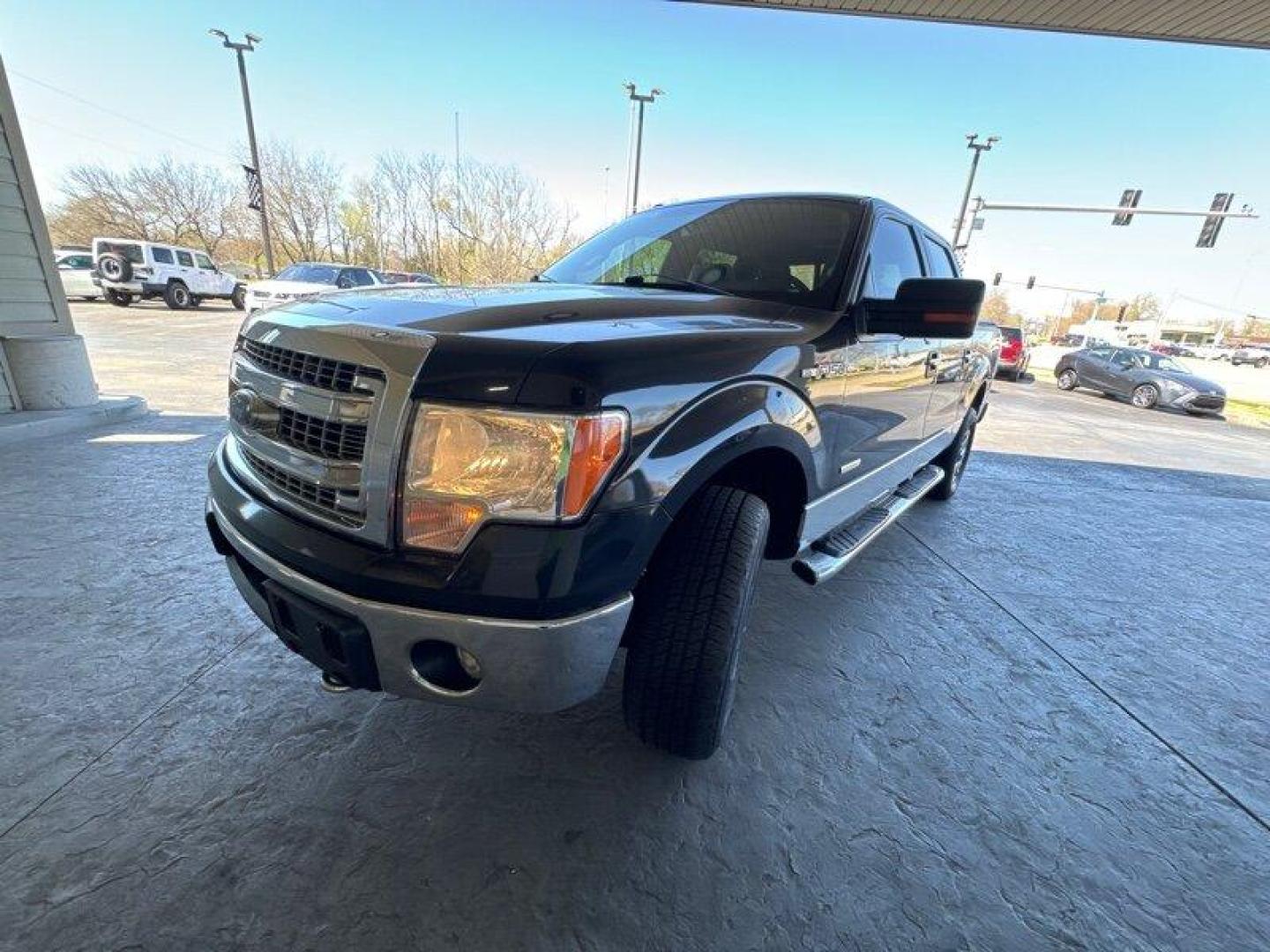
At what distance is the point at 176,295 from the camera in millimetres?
18891

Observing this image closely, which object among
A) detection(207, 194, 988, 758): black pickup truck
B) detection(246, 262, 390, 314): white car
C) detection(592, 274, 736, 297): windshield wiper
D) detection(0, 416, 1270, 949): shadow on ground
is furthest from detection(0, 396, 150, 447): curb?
detection(246, 262, 390, 314): white car

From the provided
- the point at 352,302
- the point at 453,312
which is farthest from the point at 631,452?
the point at 352,302

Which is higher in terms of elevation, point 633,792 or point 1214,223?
point 1214,223

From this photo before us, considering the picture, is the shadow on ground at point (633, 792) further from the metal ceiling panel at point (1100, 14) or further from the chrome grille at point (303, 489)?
the metal ceiling panel at point (1100, 14)

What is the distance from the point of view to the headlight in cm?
120

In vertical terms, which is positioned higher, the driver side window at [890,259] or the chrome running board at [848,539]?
the driver side window at [890,259]

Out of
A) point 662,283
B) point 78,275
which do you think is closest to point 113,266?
point 78,275

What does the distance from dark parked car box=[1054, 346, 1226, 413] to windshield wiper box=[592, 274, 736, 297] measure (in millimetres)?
17433

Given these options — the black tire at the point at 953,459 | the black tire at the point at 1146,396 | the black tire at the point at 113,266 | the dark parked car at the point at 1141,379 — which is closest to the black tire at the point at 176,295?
the black tire at the point at 113,266

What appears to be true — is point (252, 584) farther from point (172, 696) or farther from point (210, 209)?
point (210, 209)

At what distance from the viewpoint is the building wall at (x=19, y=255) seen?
476 centimetres

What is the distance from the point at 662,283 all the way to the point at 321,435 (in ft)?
4.96

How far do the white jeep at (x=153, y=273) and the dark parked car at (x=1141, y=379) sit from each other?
27538 mm

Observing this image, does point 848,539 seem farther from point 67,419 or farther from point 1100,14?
point 1100,14
